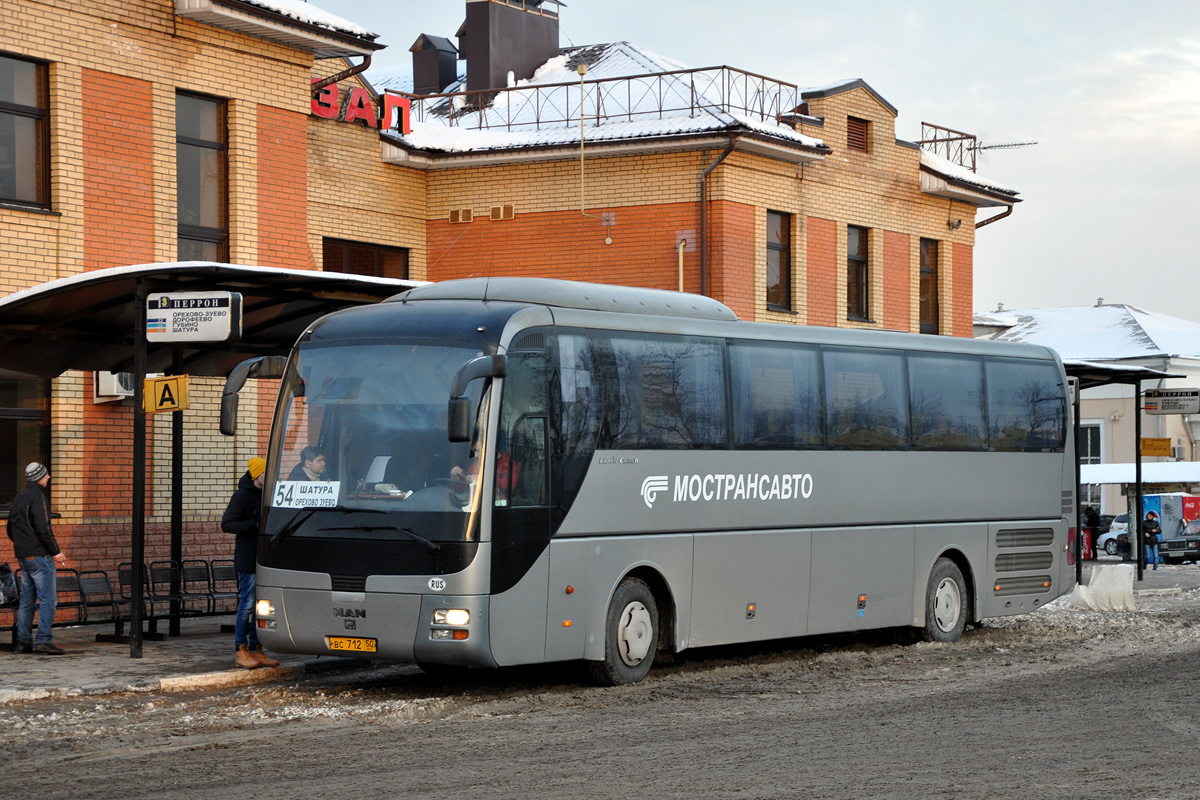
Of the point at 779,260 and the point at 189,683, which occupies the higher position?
the point at 779,260

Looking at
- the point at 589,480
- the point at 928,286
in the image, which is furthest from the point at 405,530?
the point at 928,286

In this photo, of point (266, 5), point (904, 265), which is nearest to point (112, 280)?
point (266, 5)

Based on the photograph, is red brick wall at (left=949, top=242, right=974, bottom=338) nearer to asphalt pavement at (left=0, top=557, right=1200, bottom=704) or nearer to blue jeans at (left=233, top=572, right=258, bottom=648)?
asphalt pavement at (left=0, top=557, right=1200, bottom=704)

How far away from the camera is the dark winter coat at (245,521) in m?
14.3

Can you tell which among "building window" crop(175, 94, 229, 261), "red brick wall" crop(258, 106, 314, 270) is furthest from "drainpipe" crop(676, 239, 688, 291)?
"building window" crop(175, 94, 229, 261)

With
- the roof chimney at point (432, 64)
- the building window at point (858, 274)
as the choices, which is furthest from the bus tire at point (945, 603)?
the roof chimney at point (432, 64)

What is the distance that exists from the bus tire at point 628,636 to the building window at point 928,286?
19.4 meters

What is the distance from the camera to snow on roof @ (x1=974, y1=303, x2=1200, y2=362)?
59500mm

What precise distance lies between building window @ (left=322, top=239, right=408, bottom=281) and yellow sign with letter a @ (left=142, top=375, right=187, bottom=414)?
10.2 m

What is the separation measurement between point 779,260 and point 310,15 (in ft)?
33.9

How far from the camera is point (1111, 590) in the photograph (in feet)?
73.8

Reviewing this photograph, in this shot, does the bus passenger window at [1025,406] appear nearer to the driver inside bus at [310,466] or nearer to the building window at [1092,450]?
the driver inside bus at [310,466]

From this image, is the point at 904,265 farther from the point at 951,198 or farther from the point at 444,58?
the point at 444,58

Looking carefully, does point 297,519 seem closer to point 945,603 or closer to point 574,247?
point 945,603
